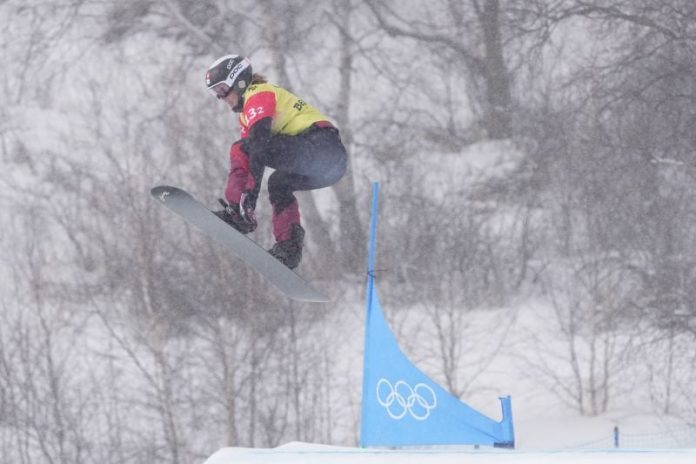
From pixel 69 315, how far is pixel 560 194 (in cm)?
618

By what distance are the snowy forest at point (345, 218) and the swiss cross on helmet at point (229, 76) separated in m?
8.23

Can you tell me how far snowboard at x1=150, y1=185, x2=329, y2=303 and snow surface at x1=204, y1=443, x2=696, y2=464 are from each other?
2.74 ft

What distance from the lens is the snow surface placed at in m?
4.56

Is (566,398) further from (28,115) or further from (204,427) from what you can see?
(28,115)

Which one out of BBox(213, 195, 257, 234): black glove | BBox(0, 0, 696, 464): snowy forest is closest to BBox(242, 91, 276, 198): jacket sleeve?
BBox(213, 195, 257, 234): black glove

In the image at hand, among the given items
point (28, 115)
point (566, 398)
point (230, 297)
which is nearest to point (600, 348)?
point (566, 398)

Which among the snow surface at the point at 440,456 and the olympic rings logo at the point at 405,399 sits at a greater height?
the olympic rings logo at the point at 405,399

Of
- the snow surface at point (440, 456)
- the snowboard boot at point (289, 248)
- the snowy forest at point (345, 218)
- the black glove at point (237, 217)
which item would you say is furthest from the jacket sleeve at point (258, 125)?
the snowy forest at point (345, 218)

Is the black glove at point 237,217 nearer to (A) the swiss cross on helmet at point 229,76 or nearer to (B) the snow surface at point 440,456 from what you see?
(A) the swiss cross on helmet at point 229,76

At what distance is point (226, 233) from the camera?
638 cm

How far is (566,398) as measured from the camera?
47.3ft

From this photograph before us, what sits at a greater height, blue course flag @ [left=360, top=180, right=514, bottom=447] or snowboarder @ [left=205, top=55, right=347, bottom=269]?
snowboarder @ [left=205, top=55, right=347, bottom=269]

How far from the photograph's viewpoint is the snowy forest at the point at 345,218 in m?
14.4

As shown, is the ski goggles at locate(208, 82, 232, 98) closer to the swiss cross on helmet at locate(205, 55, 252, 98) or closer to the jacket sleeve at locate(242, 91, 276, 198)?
the swiss cross on helmet at locate(205, 55, 252, 98)
